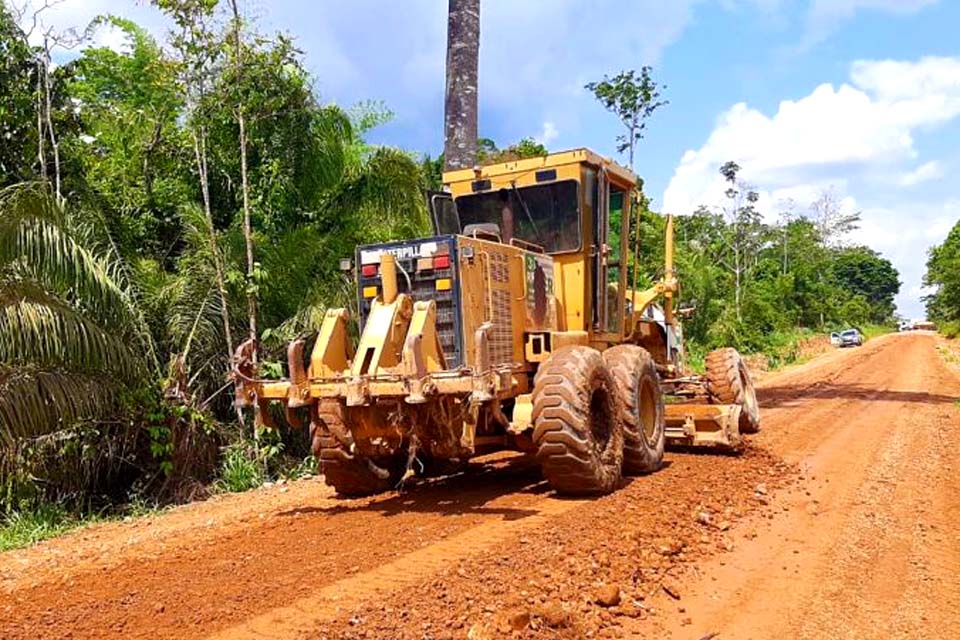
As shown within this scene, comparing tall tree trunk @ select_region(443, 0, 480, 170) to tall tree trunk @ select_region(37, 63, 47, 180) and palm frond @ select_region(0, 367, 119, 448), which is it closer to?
tall tree trunk @ select_region(37, 63, 47, 180)

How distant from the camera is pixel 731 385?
33.7 feet

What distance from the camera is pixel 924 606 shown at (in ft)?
14.8

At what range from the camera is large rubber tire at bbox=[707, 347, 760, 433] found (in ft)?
33.7

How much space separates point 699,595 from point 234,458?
6775 mm

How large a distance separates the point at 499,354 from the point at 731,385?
14.1 feet

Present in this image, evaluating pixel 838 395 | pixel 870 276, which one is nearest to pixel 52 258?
pixel 838 395

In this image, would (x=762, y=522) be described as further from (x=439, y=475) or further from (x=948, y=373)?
(x=948, y=373)

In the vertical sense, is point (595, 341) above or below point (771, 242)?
below

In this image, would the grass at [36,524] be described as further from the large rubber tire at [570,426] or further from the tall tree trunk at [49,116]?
the large rubber tire at [570,426]

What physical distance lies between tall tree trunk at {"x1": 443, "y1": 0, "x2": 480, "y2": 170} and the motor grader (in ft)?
14.9

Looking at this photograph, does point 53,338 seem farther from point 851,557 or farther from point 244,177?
point 851,557

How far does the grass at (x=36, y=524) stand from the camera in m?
7.36

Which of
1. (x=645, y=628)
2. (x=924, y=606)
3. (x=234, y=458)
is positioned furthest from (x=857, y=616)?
(x=234, y=458)

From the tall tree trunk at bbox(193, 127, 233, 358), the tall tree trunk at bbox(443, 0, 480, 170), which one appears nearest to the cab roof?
the tall tree trunk at bbox(193, 127, 233, 358)
